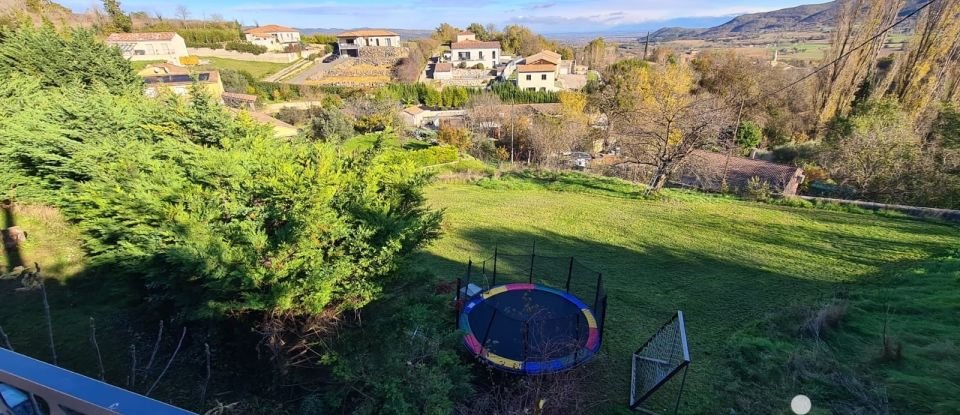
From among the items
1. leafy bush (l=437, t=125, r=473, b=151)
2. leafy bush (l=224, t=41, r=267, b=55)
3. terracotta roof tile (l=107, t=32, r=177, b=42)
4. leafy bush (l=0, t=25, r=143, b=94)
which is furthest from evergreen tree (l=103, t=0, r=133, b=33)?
leafy bush (l=437, t=125, r=473, b=151)

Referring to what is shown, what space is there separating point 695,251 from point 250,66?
6742 centimetres

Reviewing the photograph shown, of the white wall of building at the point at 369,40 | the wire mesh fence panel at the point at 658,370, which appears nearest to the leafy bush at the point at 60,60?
the wire mesh fence panel at the point at 658,370

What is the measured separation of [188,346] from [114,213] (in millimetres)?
2333

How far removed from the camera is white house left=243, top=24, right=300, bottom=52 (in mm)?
69938

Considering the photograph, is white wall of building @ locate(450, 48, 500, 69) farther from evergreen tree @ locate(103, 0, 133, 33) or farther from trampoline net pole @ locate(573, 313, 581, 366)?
trampoline net pole @ locate(573, 313, 581, 366)

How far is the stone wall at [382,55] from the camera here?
6638cm

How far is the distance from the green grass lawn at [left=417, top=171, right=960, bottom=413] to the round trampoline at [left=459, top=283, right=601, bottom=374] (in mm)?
525

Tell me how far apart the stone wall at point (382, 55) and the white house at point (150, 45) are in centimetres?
2512

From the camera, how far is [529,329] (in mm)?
6543

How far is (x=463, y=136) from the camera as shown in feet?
101

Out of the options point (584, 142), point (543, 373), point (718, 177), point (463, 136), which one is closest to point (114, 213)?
point (543, 373)

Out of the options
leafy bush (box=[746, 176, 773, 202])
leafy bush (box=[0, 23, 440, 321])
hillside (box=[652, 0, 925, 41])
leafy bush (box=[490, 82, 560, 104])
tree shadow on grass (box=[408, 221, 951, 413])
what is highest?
hillside (box=[652, 0, 925, 41])

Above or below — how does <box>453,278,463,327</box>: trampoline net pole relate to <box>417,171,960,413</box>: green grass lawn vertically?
above

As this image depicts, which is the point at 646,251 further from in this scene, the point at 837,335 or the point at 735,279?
the point at 837,335
